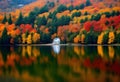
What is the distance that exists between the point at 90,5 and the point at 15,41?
63071 millimetres

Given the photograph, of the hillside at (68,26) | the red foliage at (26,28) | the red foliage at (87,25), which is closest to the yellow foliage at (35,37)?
the hillside at (68,26)

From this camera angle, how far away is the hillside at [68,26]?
4215 inches

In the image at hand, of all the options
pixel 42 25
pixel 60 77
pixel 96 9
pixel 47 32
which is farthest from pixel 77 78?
pixel 96 9

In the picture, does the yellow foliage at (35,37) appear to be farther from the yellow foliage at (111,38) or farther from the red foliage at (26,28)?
the yellow foliage at (111,38)

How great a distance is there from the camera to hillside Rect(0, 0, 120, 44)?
107069 millimetres

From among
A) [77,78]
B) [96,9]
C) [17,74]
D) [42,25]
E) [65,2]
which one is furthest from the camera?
[65,2]

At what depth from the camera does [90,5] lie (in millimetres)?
165500

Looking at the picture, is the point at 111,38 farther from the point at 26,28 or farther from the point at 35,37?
the point at 26,28

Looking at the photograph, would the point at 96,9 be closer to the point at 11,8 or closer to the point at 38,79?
the point at 11,8

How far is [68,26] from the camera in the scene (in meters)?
130

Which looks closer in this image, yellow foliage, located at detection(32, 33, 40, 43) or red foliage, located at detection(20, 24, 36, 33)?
yellow foliage, located at detection(32, 33, 40, 43)


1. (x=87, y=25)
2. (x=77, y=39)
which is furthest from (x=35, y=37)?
(x=87, y=25)

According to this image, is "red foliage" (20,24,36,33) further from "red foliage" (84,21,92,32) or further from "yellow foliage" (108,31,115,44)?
"yellow foliage" (108,31,115,44)

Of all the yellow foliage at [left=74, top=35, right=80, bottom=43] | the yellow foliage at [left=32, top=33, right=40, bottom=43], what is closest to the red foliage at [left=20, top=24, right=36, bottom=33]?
the yellow foliage at [left=32, top=33, right=40, bottom=43]
